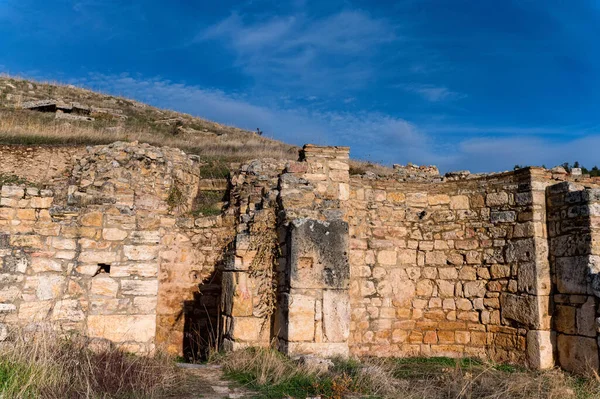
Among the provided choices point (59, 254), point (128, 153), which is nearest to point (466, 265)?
point (59, 254)

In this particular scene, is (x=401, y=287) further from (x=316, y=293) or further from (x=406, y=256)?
(x=316, y=293)

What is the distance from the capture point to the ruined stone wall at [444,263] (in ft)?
28.0

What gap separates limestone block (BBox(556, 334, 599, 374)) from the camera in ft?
24.1

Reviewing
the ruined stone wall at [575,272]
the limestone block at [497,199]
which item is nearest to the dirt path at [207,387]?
the ruined stone wall at [575,272]

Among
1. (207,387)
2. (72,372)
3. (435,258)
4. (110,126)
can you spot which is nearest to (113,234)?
(72,372)

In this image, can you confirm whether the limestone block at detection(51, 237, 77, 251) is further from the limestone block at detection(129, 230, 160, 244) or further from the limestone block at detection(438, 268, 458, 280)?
the limestone block at detection(438, 268, 458, 280)

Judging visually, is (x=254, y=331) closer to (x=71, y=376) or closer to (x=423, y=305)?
(x=71, y=376)

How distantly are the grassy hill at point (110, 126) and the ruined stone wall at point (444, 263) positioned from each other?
→ 31.6 feet

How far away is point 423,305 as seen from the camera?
30.1 ft

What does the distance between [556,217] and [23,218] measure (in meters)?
8.04

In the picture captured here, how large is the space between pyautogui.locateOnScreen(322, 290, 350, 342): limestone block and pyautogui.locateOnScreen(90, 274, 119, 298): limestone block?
2.70 metres

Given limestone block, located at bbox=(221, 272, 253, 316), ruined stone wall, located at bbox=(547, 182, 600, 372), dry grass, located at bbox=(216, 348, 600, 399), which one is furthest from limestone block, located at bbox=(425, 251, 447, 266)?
limestone block, located at bbox=(221, 272, 253, 316)

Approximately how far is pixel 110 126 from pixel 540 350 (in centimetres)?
2238

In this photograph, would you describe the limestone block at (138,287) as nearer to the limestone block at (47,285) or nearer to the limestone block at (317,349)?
the limestone block at (47,285)
